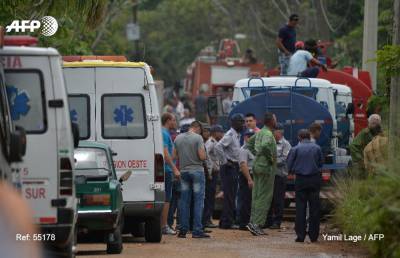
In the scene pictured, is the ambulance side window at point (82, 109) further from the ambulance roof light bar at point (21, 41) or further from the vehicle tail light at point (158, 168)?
the ambulance roof light bar at point (21, 41)

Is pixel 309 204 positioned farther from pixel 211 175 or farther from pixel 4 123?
pixel 4 123

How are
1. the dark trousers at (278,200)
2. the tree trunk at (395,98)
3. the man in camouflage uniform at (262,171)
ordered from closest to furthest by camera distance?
1. the tree trunk at (395,98)
2. the man in camouflage uniform at (262,171)
3. the dark trousers at (278,200)

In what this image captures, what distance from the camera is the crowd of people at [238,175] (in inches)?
778

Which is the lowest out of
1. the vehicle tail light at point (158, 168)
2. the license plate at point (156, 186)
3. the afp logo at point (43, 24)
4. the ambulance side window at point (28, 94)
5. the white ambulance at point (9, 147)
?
the license plate at point (156, 186)

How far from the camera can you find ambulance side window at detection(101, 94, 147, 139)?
18938mm

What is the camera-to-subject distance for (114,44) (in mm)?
53656

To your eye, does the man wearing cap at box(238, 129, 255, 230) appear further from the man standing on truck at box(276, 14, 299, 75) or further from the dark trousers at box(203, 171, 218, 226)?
the man standing on truck at box(276, 14, 299, 75)

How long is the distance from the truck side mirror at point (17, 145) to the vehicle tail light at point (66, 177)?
0.94 metres

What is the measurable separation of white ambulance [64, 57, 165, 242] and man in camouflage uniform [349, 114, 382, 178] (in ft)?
12.0

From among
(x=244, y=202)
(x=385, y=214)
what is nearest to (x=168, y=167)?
(x=244, y=202)

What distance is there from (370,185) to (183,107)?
36.8 metres

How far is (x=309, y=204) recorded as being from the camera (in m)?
19.8

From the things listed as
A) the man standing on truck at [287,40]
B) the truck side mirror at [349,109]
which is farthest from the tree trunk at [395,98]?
the man standing on truck at [287,40]

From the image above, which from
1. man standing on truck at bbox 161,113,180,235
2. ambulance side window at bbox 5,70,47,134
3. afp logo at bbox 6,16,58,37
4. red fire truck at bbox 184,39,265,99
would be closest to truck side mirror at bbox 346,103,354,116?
man standing on truck at bbox 161,113,180,235
